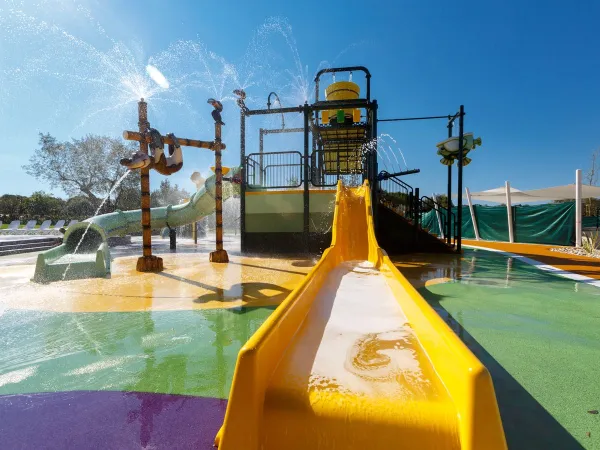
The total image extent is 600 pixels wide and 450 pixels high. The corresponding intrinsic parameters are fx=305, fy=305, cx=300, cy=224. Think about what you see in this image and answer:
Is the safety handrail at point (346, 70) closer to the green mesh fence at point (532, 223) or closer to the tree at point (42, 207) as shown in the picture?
the green mesh fence at point (532, 223)

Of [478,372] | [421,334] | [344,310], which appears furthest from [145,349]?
[478,372]

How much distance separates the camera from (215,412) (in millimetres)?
1827

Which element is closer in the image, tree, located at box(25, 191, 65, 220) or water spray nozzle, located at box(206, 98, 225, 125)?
water spray nozzle, located at box(206, 98, 225, 125)

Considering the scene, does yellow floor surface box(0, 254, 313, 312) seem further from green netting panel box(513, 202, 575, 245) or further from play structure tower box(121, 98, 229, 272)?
green netting panel box(513, 202, 575, 245)

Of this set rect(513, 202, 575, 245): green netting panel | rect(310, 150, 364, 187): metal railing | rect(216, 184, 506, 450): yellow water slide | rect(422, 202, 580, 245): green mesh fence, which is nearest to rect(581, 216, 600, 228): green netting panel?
rect(422, 202, 580, 245): green mesh fence

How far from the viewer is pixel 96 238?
28.5 feet

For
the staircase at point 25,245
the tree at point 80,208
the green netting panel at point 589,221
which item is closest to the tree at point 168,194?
the tree at point 80,208

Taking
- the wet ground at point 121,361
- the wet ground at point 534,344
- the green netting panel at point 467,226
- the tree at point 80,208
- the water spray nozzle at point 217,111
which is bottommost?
the wet ground at point 121,361

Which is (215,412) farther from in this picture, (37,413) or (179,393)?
(37,413)

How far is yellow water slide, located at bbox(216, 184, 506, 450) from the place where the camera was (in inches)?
47.6

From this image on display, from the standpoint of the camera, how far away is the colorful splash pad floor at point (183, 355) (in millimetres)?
1701

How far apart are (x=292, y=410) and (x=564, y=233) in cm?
1697

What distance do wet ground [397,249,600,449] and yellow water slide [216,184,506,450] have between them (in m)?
0.60

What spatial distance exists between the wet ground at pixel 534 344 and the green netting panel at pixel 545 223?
10.2m
